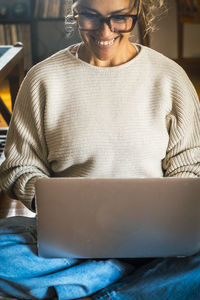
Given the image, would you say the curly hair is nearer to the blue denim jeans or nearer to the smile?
the smile

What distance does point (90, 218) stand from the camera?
101 cm

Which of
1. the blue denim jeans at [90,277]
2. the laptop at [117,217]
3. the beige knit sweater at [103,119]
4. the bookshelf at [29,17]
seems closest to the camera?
the laptop at [117,217]

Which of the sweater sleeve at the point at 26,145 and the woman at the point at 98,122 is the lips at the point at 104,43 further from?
the sweater sleeve at the point at 26,145

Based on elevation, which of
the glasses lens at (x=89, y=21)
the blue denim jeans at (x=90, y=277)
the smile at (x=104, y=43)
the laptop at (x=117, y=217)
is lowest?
the blue denim jeans at (x=90, y=277)

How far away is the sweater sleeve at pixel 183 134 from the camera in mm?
1235

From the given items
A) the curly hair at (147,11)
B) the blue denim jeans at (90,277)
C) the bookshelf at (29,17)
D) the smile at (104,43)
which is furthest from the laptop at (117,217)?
the bookshelf at (29,17)

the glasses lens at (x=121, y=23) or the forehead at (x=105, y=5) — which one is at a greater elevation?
the forehead at (x=105, y=5)

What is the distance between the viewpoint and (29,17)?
11.6 ft

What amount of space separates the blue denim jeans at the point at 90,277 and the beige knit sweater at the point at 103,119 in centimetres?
16

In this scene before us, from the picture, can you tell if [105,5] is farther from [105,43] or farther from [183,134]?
[183,134]

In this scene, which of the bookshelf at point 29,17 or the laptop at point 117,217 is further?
the bookshelf at point 29,17

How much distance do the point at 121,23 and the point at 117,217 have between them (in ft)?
1.54

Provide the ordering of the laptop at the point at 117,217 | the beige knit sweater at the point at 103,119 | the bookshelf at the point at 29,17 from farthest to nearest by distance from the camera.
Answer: the bookshelf at the point at 29,17, the beige knit sweater at the point at 103,119, the laptop at the point at 117,217

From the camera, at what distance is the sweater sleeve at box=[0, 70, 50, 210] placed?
1.22 m
